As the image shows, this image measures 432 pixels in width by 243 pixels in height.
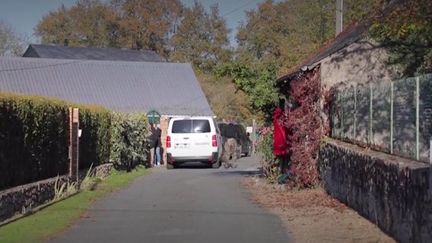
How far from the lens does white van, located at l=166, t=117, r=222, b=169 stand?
2570 centimetres

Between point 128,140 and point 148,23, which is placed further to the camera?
point 148,23

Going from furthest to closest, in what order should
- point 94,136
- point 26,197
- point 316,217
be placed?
point 94,136 → point 26,197 → point 316,217

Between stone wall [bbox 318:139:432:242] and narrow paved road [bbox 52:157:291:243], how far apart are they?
1.44 metres

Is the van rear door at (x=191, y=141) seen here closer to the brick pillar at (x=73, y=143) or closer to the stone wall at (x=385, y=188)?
the brick pillar at (x=73, y=143)

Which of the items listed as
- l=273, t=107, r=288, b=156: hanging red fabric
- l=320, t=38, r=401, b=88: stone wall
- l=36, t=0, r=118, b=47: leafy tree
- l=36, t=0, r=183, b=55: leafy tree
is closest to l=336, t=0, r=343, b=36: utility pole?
l=273, t=107, r=288, b=156: hanging red fabric

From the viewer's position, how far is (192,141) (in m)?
25.7

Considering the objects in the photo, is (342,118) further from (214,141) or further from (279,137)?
(214,141)

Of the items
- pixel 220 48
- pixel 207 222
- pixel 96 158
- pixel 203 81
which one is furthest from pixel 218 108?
pixel 207 222

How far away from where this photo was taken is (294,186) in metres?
15.9

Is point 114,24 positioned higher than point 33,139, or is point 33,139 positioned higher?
point 114,24

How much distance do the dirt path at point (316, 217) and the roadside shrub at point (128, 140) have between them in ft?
26.4

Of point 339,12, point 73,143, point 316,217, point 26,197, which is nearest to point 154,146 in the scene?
point 339,12

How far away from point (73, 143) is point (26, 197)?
Result: 4.63 m

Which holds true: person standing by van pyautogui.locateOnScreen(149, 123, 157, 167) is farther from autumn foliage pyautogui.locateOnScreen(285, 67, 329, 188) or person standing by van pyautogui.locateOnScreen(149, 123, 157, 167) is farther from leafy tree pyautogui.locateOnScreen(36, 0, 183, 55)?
leafy tree pyautogui.locateOnScreen(36, 0, 183, 55)
